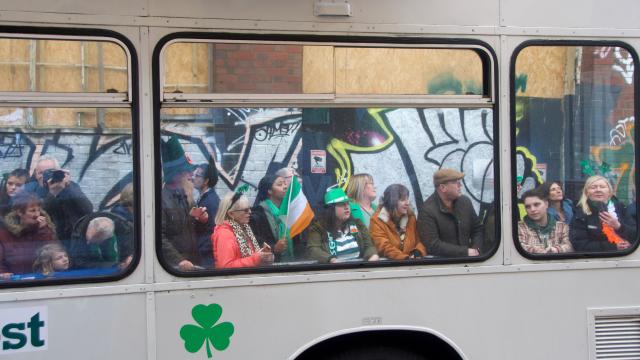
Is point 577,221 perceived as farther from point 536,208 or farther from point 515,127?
point 515,127

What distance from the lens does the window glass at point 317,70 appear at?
2938 millimetres

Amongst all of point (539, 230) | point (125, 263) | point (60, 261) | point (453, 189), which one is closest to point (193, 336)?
point (125, 263)

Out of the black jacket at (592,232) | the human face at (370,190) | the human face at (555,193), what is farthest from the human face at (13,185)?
the black jacket at (592,232)

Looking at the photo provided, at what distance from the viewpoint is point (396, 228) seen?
3156mm

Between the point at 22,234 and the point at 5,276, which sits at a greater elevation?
the point at 22,234

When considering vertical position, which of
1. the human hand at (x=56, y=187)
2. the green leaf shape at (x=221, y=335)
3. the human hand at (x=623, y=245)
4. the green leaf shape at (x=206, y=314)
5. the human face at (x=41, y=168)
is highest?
the human face at (x=41, y=168)

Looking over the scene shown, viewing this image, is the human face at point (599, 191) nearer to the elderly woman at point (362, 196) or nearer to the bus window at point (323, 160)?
the bus window at point (323, 160)

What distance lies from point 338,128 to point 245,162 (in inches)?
19.2

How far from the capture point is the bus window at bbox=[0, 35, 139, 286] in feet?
9.15

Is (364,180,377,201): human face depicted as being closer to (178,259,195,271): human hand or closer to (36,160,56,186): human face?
(178,259,195,271): human hand

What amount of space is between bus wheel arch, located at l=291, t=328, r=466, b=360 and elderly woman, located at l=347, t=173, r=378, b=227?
556 millimetres

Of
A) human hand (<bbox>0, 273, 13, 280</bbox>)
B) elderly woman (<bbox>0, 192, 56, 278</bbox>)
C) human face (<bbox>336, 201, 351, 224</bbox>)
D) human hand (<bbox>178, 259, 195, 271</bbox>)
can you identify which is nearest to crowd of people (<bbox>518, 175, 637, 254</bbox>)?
human face (<bbox>336, 201, 351, 224</bbox>)

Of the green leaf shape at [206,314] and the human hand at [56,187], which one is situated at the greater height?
the human hand at [56,187]

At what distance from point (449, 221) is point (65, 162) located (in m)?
1.89
